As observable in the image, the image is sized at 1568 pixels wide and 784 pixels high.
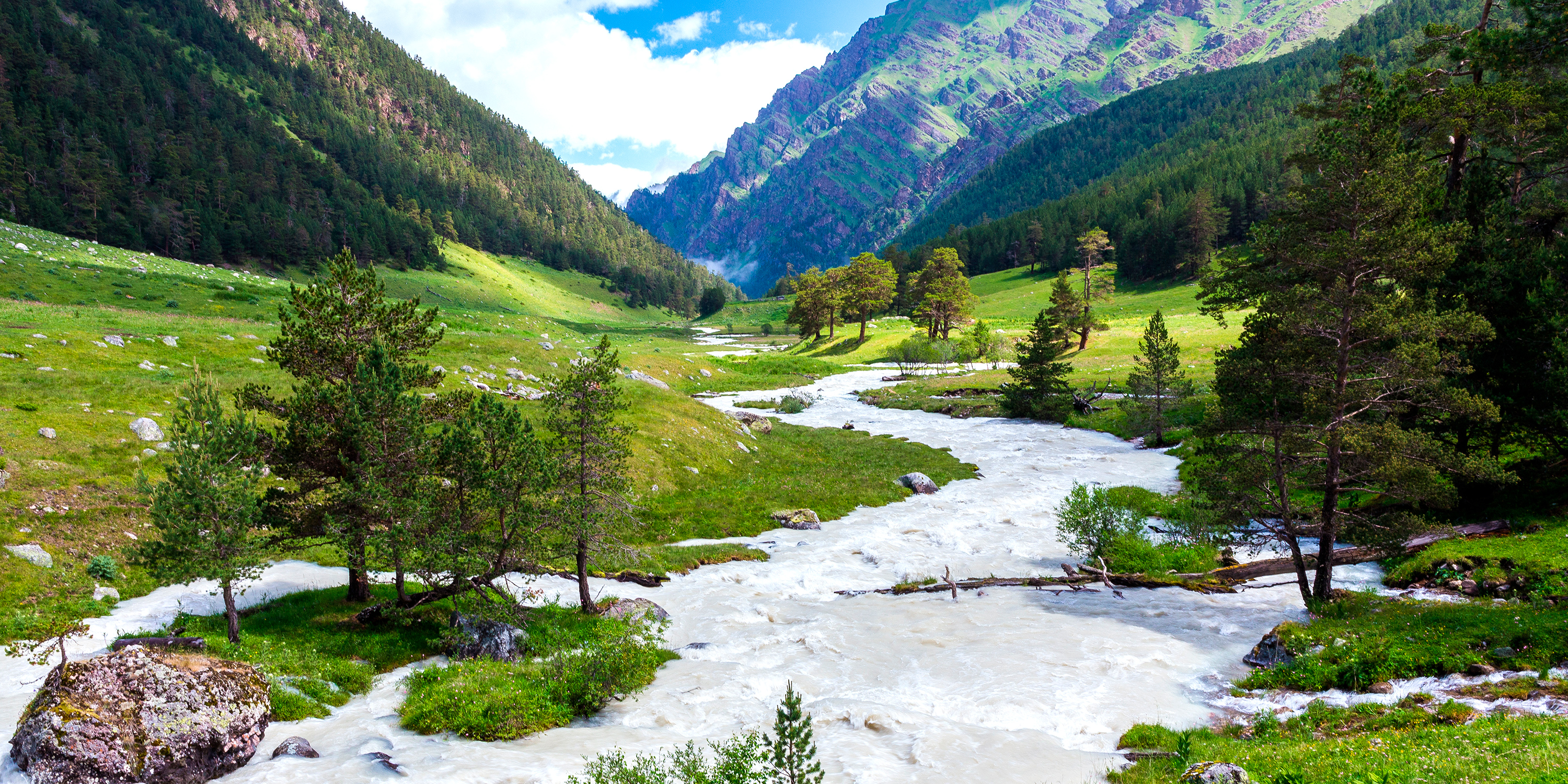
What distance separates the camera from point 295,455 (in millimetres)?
16984

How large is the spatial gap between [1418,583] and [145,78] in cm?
22135

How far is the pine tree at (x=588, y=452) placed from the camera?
17781 mm

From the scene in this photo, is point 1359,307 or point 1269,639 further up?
point 1359,307

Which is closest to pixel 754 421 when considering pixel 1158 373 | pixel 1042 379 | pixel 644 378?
pixel 644 378

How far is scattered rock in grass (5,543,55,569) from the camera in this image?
16.9m

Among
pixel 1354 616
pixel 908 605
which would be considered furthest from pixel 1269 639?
pixel 908 605

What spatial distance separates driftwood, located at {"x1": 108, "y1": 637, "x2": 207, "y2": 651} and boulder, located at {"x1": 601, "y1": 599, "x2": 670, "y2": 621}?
8.83 m

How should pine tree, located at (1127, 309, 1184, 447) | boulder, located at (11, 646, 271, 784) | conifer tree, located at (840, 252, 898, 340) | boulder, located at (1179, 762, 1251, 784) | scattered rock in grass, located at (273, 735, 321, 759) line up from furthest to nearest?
conifer tree, located at (840, 252, 898, 340) → pine tree, located at (1127, 309, 1184, 447) → scattered rock in grass, located at (273, 735, 321, 759) → boulder, located at (11, 646, 271, 784) → boulder, located at (1179, 762, 1251, 784)

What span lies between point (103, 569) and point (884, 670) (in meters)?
21.2

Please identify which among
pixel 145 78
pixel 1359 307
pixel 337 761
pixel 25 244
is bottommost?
pixel 337 761

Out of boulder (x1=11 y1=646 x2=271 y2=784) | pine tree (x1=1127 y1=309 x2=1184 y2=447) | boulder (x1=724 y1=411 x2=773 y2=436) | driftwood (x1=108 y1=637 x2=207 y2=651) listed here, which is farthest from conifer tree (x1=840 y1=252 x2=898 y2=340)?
boulder (x1=11 y1=646 x2=271 y2=784)

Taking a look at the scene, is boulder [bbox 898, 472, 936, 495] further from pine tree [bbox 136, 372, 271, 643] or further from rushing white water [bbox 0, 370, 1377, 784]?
pine tree [bbox 136, 372, 271, 643]

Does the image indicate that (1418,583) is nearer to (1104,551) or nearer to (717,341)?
(1104,551)

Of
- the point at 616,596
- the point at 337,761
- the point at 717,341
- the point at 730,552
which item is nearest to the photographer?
Result: the point at 337,761
